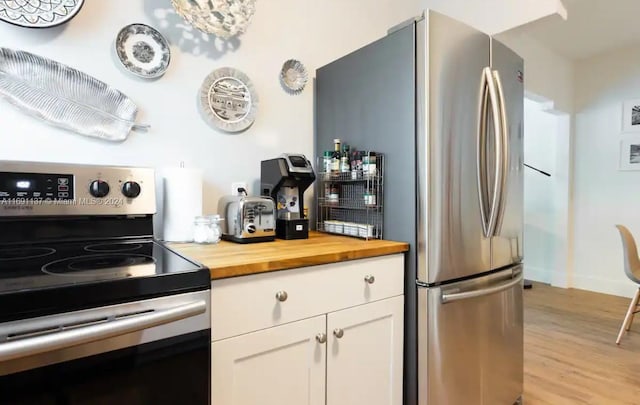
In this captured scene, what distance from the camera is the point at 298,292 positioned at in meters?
1.21

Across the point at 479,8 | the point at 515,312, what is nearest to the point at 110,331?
the point at 515,312

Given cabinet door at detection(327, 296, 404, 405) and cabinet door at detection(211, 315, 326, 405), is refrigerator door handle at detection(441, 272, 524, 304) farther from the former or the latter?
cabinet door at detection(211, 315, 326, 405)

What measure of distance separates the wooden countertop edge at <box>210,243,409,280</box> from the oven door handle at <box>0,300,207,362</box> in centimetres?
13

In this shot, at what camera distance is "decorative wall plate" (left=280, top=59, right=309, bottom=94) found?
1.95m

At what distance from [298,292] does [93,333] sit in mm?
587

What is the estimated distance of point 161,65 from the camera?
156cm

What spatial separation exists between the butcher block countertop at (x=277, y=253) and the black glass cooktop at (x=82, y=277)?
7 cm

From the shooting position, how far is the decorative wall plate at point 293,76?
76.8 inches

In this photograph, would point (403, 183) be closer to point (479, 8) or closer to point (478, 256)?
point (478, 256)

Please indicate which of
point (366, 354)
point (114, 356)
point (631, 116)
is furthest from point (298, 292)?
point (631, 116)

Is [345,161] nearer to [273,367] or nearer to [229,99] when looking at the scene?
[229,99]

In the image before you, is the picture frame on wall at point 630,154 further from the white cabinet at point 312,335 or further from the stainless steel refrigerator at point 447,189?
the white cabinet at point 312,335

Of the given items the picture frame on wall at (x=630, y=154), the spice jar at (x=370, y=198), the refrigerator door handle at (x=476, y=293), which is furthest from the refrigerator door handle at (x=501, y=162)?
the picture frame on wall at (x=630, y=154)

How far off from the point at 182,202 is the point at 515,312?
1.58 meters
